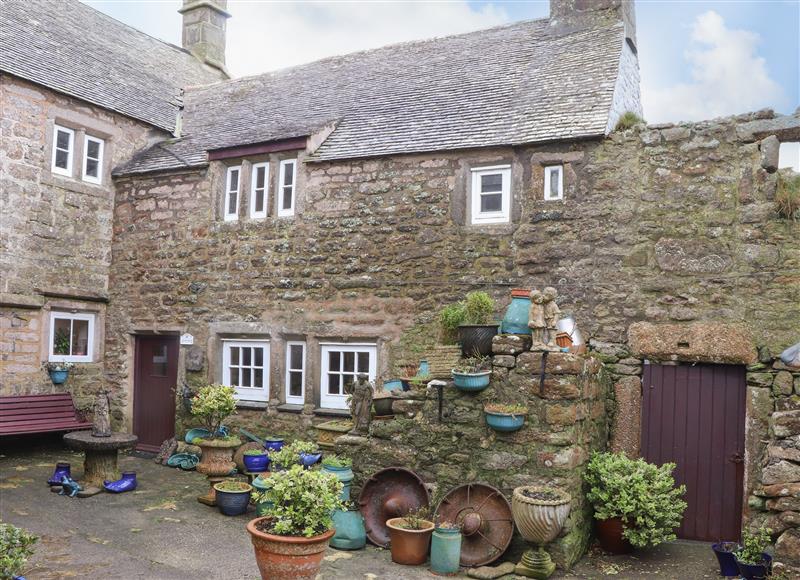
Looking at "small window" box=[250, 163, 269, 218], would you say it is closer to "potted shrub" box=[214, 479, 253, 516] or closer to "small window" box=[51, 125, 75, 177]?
"small window" box=[51, 125, 75, 177]

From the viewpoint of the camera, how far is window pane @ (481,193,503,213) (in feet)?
31.9

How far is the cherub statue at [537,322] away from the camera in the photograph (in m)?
7.40

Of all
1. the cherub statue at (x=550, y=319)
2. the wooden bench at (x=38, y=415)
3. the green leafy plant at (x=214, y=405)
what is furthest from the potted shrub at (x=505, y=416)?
the wooden bench at (x=38, y=415)

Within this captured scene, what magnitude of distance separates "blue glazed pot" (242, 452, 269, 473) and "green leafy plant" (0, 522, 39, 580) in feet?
14.6

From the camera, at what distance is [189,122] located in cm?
1398

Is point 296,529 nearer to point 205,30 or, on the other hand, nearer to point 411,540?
point 411,540

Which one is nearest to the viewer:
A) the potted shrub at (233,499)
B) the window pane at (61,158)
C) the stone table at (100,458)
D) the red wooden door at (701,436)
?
the red wooden door at (701,436)

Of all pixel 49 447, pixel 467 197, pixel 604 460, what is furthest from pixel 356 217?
pixel 49 447

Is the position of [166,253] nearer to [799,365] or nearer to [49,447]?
[49,447]

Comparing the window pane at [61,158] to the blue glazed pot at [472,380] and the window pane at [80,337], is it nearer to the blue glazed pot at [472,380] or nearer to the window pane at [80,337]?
the window pane at [80,337]

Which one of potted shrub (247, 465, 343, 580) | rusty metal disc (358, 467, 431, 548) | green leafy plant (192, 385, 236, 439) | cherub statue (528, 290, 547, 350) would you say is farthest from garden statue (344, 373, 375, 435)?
green leafy plant (192, 385, 236, 439)

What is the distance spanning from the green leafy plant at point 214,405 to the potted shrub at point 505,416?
4298 mm

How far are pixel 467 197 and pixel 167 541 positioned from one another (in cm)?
568

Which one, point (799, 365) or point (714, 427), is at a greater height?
point (799, 365)
